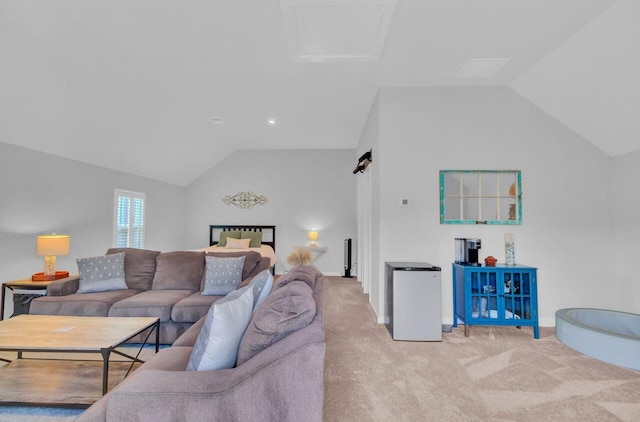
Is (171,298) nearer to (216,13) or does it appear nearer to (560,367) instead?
(216,13)

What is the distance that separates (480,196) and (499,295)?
1.14 metres

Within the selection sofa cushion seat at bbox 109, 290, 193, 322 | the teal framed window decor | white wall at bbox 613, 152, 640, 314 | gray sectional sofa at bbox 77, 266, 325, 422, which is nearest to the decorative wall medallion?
sofa cushion seat at bbox 109, 290, 193, 322

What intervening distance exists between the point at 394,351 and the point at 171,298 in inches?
87.9

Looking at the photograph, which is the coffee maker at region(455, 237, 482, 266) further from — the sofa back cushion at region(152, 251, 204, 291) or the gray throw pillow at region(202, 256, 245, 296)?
the sofa back cushion at region(152, 251, 204, 291)

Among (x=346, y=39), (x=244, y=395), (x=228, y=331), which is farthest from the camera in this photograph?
(x=346, y=39)

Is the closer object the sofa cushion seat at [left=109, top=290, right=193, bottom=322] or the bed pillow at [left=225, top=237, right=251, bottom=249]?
the sofa cushion seat at [left=109, top=290, right=193, bottom=322]

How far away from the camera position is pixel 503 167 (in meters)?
3.40

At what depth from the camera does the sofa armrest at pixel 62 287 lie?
9.22 feet

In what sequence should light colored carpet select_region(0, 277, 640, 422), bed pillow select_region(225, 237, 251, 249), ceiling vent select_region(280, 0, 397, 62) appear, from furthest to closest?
bed pillow select_region(225, 237, 251, 249)
ceiling vent select_region(280, 0, 397, 62)
light colored carpet select_region(0, 277, 640, 422)

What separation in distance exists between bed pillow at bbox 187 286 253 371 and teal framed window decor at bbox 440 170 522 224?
109 inches

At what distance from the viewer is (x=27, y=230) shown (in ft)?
11.2

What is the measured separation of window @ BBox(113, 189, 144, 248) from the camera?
4.95m

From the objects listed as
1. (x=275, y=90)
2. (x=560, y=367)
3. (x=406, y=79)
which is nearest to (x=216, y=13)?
(x=275, y=90)

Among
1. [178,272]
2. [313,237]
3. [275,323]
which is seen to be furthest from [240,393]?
[313,237]
